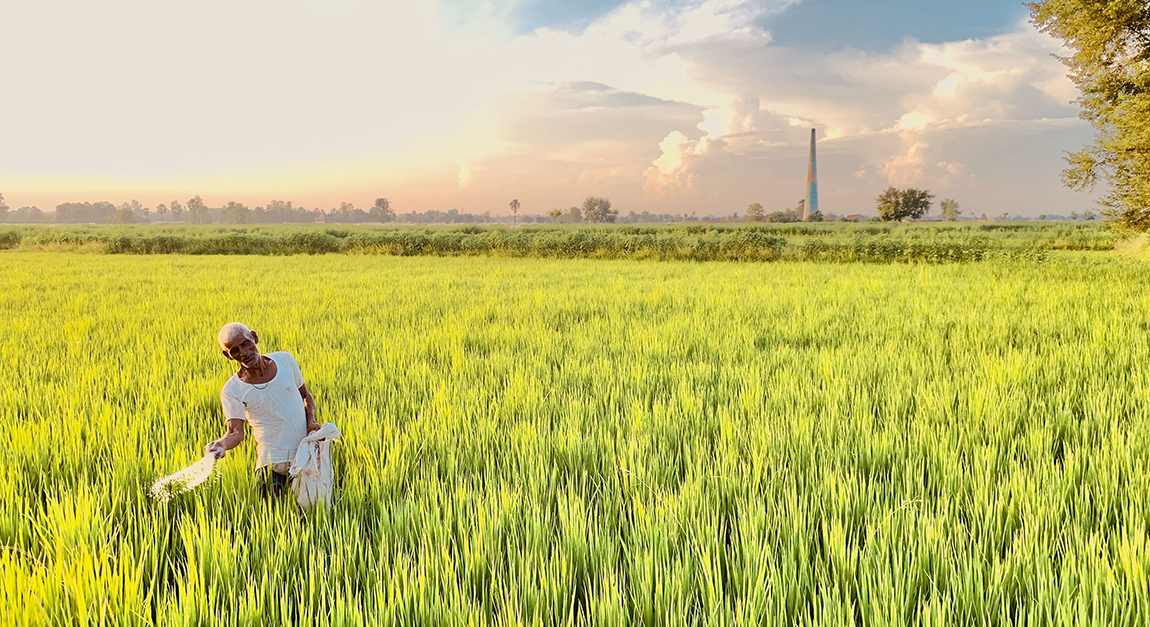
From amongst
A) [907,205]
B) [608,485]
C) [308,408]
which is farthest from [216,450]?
Answer: [907,205]

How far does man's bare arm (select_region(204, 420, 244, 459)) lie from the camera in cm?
204

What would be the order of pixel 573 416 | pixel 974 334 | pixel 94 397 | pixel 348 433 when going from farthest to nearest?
1. pixel 974 334
2. pixel 94 397
3. pixel 573 416
4. pixel 348 433

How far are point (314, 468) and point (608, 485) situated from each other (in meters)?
1.23

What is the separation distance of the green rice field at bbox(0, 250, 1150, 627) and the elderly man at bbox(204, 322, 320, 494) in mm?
219

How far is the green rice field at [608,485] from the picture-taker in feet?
5.63

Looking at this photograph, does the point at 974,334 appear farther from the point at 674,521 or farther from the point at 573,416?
the point at 674,521

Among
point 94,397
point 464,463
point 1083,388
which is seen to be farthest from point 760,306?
point 94,397

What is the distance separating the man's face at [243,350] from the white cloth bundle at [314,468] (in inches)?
14.4

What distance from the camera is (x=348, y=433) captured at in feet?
10.3

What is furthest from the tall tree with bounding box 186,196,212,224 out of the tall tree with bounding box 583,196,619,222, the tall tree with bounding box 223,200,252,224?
the tall tree with bounding box 583,196,619,222

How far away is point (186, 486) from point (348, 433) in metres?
1.06

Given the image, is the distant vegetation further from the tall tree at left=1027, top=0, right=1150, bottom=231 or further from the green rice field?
the green rice field

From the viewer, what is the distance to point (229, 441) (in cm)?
213

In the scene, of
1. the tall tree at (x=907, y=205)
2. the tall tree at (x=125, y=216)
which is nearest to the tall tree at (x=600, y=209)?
the tall tree at (x=907, y=205)
